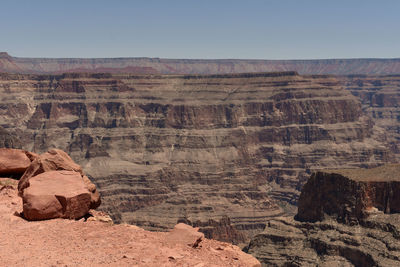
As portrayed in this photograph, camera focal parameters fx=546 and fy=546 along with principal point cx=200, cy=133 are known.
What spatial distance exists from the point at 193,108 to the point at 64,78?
49.8m

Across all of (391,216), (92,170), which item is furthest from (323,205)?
(92,170)

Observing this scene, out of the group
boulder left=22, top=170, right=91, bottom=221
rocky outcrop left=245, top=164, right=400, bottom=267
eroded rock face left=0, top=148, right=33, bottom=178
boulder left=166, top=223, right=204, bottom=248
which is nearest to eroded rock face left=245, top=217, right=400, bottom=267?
rocky outcrop left=245, top=164, right=400, bottom=267

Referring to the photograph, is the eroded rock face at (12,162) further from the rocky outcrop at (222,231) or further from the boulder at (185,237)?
the rocky outcrop at (222,231)

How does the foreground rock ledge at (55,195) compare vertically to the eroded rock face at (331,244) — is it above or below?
above

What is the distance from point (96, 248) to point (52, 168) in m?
8.16

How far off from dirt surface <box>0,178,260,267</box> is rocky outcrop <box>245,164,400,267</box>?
2009 inches

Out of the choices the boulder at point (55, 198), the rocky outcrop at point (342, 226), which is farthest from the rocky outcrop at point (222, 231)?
the boulder at point (55, 198)

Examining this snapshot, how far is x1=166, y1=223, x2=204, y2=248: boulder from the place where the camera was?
704 inches

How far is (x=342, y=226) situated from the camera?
74.8 meters

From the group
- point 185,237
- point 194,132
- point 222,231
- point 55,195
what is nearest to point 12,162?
point 55,195

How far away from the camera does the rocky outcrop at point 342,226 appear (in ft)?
224

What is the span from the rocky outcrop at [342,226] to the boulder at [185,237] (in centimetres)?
5075

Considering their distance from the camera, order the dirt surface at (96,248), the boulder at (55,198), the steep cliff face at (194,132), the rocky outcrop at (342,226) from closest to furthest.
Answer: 1. the dirt surface at (96,248)
2. the boulder at (55,198)
3. the rocky outcrop at (342,226)
4. the steep cliff face at (194,132)

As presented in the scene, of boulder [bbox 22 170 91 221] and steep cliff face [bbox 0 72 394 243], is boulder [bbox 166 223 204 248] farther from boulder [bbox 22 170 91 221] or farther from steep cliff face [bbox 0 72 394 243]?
steep cliff face [bbox 0 72 394 243]
